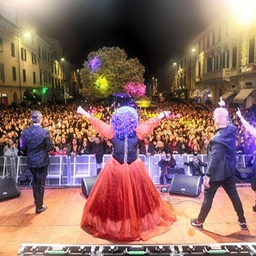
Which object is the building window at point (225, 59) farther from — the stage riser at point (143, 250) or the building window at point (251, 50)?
the stage riser at point (143, 250)

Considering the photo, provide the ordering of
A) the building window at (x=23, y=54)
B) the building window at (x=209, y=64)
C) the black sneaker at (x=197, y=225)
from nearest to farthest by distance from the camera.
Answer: the black sneaker at (x=197, y=225) → the building window at (x=23, y=54) → the building window at (x=209, y=64)

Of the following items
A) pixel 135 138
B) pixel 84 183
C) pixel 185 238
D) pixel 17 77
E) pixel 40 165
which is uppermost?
pixel 17 77

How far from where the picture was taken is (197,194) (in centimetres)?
652

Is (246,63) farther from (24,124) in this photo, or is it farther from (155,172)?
(155,172)

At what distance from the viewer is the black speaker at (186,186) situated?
259 inches

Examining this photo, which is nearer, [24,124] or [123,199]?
[123,199]

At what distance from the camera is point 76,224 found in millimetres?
5305

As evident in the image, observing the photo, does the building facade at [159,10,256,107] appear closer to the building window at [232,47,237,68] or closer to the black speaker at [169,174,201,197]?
the building window at [232,47,237,68]

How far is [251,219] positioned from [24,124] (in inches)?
442

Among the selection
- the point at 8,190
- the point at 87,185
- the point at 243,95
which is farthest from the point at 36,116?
the point at 243,95

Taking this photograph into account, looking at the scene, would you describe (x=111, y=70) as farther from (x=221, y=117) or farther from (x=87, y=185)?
(x=221, y=117)

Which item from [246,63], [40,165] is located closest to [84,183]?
[40,165]

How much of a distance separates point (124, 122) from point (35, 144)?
1.75 metres

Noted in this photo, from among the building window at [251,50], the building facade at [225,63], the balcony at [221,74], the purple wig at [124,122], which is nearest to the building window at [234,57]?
the building facade at [225,63]
